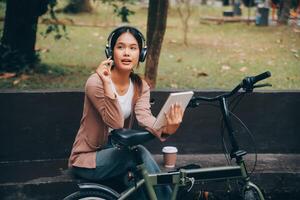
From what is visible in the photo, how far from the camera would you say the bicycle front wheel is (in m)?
3.35

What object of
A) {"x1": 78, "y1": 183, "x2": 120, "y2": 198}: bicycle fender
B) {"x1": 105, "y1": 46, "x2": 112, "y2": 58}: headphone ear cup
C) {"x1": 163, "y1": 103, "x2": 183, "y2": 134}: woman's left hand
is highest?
{"x1": 105, "y1": 46, "x2": 112, "y2": 58}: headphone ear cup

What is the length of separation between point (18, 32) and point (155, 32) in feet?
6.89

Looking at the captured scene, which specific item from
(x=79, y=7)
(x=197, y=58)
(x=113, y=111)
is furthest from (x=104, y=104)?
(x=79, y=7)

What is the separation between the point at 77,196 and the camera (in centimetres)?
335

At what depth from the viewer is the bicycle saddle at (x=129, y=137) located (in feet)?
10.6

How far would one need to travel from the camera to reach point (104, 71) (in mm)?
3506

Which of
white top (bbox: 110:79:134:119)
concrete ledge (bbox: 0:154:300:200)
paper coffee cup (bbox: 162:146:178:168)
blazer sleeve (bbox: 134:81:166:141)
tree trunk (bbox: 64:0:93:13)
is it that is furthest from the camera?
tree trunk (bbox: 64:0:93:13)

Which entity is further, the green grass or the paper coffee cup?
the green grass

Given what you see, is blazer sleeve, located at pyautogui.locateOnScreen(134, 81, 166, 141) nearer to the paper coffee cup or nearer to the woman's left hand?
the woman's left hand

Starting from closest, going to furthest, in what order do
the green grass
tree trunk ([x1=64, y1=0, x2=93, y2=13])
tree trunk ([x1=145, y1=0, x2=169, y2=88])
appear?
tree trunk ([x1=145, y1=0, x2=169, y2=88])
the green grass
tree trunk ([x1=64, y1=0, x2=93, y2=13])

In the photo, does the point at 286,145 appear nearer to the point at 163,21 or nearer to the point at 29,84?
the point at 163,21

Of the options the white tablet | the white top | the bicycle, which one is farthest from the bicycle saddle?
the white top

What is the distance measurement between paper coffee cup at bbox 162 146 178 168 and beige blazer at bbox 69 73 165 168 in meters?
1.16

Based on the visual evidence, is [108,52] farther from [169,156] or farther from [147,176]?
[169,156]
